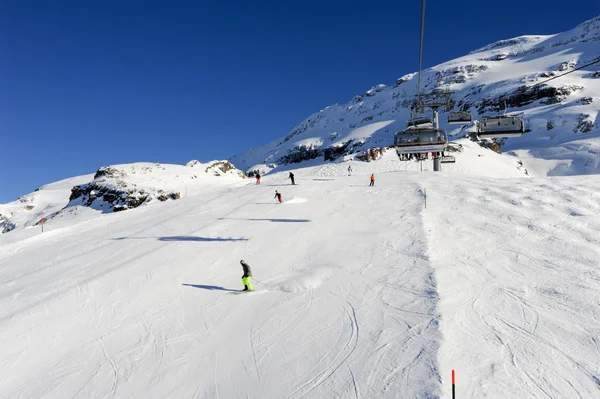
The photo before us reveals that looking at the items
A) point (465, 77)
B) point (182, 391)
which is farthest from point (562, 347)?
point (465, 77)

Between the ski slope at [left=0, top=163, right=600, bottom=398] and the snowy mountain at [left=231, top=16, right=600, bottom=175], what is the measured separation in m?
27.2

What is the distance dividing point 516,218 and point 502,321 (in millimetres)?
9263

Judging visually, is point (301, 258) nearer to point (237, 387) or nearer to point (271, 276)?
point (271, 276)

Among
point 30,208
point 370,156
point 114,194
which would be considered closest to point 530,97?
point 370,156

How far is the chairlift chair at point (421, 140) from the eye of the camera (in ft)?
59.4

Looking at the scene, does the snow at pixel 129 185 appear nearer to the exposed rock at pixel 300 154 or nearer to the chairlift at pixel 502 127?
the chairlift at pixel 502 127

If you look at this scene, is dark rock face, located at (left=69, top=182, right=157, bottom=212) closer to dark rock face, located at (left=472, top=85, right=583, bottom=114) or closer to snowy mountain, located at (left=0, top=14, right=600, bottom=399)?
snowy mountain, located at (left=0, top=14, right=600, bottom=399)

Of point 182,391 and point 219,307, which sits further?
point 219,307

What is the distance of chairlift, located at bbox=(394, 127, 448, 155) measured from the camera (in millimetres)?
18109

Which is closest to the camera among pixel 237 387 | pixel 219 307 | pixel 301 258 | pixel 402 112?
pixel 237 387

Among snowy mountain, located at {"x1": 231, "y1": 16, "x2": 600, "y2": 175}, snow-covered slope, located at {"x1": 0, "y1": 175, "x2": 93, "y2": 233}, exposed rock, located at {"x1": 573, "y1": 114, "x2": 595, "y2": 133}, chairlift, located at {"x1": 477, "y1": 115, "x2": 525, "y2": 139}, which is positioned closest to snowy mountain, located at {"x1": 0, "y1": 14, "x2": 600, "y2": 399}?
chairlift, located at {"x1": 477, "y1": 115, "x2": 525, "y2": 139}

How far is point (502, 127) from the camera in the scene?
50.9ft

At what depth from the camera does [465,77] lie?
172125mm

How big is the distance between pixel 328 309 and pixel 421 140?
12313mm
